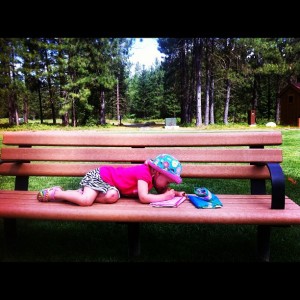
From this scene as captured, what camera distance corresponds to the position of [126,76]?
34.8 m

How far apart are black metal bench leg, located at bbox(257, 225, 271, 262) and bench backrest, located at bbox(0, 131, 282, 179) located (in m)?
0.45

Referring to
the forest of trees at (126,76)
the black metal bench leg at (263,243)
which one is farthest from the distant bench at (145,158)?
the forest of trees at (126,76)

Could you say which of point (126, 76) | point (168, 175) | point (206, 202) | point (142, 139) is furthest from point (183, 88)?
point (206, 202)

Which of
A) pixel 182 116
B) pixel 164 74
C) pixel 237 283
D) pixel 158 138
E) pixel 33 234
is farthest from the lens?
pixel 164 74

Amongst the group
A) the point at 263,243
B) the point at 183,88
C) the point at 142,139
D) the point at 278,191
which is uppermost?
the point at 183,88

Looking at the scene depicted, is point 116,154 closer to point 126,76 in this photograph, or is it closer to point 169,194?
point 169,194

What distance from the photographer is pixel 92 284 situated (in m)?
2.73

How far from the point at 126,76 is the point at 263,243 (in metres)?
32.5

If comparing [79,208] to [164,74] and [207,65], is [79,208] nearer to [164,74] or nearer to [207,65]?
[207,65]

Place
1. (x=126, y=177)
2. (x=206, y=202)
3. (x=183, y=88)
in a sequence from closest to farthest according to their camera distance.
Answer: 1. (x=206, y=202)
2. (x=126, y=177)
3. (x=183, y=88)

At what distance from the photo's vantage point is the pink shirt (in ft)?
10.2

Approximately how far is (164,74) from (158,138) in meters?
37.9

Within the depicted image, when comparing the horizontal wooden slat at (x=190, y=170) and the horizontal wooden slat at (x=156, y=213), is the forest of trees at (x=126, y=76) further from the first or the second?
the horizontal wooden slat at (x=156, y=213)
